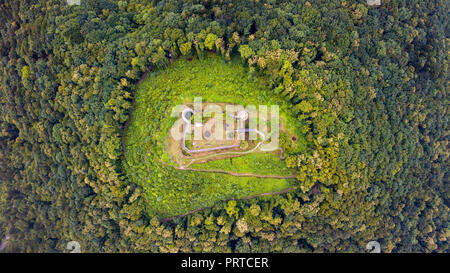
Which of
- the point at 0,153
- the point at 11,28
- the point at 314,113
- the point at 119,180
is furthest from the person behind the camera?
the point at 0,153

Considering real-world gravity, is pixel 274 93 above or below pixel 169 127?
above

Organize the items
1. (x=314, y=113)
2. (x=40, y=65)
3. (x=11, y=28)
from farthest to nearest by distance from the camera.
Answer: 1. (x=11, y=28)
2. (x=40, y=65)
3. (x=314, y=113)

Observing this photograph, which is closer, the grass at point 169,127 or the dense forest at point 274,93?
the dense forest at point 274,93

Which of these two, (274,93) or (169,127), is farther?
(274,93)

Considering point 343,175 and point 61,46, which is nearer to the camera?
point 343,175

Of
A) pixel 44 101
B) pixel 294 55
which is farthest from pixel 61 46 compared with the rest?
pixel 294 55

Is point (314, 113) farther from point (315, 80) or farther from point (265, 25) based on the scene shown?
point (265, 25)
